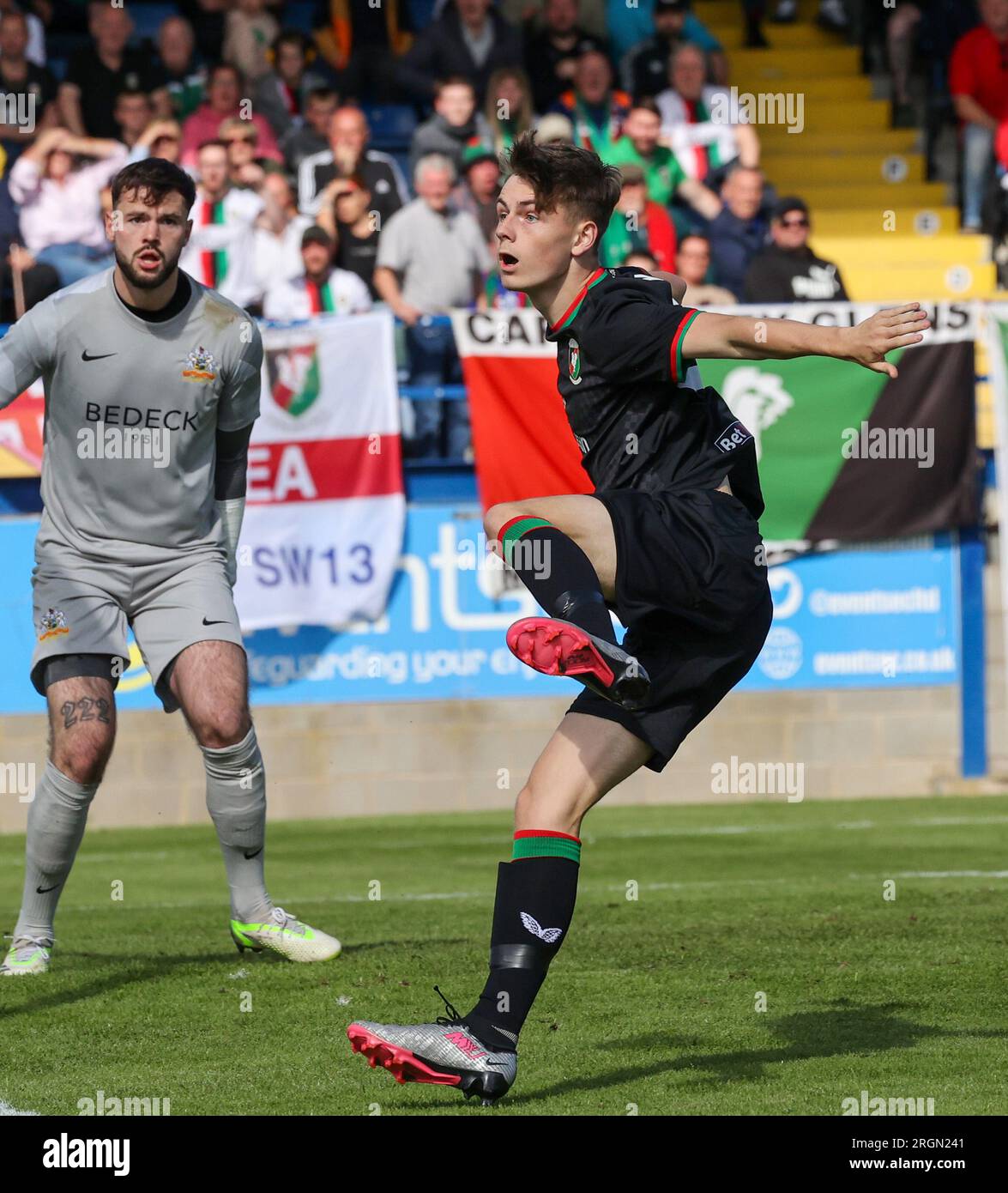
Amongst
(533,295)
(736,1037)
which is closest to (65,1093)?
(736,1037)

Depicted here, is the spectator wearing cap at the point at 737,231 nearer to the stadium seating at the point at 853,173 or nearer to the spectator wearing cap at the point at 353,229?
the stadium seating at the point at 853,173

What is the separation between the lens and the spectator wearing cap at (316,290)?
44.2 feet

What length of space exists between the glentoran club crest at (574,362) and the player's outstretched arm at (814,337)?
0.37m

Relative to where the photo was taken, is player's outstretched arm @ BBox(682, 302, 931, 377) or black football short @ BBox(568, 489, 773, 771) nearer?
player's outstretched arm @ BBox(682, 302, 931, 377)

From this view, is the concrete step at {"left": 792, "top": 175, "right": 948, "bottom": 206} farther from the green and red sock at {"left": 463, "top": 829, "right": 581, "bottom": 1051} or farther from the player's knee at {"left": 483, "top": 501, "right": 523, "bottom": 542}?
the green and red sock at {"left": 463, "top": 829, "right": 581, "bottom": 1051}

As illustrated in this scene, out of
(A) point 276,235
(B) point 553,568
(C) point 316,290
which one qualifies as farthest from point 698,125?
(B) point 553,568

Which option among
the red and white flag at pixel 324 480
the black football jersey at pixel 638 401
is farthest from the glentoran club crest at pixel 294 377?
the black football jersey at pixel 638 401

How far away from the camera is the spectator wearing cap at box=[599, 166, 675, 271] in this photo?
543 inches

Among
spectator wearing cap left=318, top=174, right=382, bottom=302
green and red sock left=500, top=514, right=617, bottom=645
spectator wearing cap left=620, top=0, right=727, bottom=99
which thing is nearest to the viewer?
green and red sock left=500, top=514, right=617, bottom=645

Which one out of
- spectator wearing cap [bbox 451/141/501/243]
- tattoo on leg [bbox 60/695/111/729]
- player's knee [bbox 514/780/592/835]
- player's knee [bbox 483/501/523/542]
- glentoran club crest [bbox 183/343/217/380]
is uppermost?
spectator wearing cap [bbox 451/141/501/243]

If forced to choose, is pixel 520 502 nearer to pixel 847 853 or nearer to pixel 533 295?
pixel 533 295

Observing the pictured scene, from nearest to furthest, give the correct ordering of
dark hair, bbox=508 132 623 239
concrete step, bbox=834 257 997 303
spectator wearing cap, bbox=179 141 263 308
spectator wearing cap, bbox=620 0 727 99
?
dark hair, bbox=508 132 623 239 < spectator wearing cap, bbox=179 141 263 308 < concrete step, bbox=834 257 997 303 < spectator wearing cap, bbox=620 0 727 99

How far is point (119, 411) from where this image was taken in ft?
21.6

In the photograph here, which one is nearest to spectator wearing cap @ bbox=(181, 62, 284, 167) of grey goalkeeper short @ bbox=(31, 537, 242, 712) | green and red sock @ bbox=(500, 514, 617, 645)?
grey goalkeeper short @ bbox=(31, 537, 242, 712)
